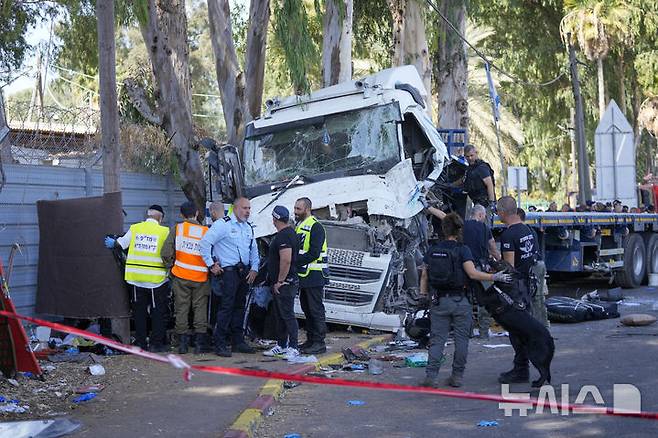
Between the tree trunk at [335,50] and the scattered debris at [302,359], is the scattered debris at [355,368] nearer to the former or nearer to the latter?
the scattered debris at [302,359]

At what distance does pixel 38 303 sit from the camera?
11594 mm

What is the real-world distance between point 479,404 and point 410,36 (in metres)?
16.6

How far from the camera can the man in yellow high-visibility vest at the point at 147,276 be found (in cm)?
1080

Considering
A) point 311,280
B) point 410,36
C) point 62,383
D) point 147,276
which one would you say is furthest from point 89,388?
point 410,36

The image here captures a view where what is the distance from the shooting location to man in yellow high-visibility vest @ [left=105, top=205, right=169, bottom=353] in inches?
425

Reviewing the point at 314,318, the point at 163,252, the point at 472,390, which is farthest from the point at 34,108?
the point at 472,390

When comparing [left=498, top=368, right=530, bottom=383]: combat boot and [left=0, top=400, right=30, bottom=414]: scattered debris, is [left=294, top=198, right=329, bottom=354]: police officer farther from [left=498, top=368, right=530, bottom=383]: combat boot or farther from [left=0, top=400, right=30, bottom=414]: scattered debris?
[left=0, top=400, right=30, bottom=414]: scattered debris

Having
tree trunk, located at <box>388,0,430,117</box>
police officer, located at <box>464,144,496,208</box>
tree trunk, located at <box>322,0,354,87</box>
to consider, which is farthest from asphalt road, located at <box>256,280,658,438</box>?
tree trunk, located at <box>388,0,430,117</box>

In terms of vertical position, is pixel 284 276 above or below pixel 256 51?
below

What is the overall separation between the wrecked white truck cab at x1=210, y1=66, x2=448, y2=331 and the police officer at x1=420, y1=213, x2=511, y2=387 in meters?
3.27

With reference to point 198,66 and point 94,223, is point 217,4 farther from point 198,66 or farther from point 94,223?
point 198,66

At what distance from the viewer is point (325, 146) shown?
13125 mm

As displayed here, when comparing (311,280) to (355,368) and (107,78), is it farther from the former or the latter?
(107,78)

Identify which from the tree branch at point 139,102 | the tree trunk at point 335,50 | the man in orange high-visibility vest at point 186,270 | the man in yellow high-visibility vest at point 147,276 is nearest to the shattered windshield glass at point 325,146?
the man in orange high-visibility vest at point 186,270
